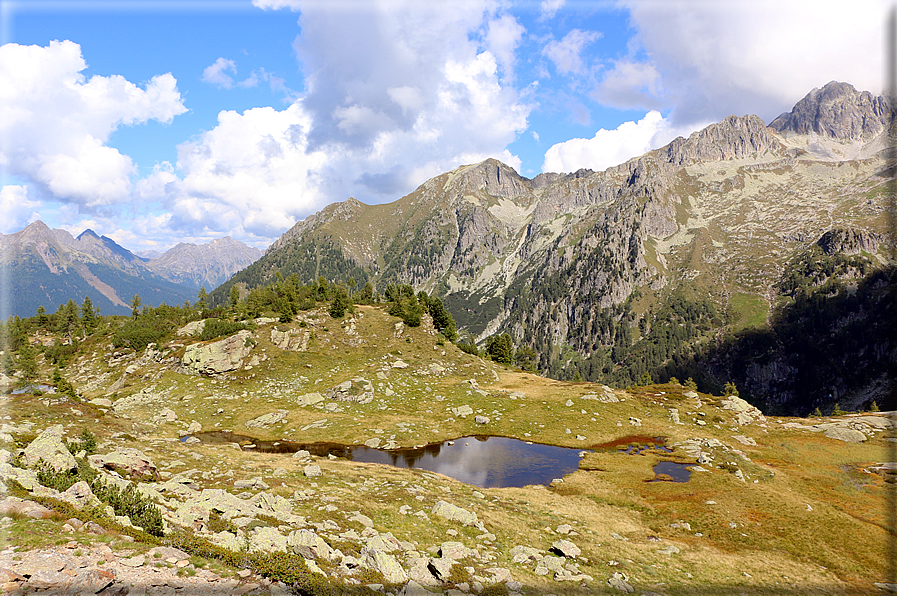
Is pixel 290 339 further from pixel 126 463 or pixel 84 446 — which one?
pixel 126 463

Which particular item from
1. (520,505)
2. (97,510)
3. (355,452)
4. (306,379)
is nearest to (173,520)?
(97,510)

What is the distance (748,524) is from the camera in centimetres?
3047

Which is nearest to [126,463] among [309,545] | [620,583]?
[309,545]

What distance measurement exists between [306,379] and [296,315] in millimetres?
23446

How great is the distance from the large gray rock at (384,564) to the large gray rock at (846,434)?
75.8 meters

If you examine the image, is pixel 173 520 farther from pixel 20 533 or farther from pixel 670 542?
pixel 670 542

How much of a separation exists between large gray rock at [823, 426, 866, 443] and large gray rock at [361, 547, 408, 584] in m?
75.8

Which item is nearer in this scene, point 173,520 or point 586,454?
point 173,520

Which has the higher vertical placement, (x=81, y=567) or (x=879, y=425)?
(x=81, y=567)

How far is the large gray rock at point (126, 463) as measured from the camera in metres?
23.5

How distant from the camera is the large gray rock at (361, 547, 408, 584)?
17.1 meters

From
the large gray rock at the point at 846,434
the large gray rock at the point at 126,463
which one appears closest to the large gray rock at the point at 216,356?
the large gray rock at the point at 126,463

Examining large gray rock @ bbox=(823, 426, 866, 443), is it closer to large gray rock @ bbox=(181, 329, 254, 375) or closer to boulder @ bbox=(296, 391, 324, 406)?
boulder @ bbox=(296, 391, 324, 406)

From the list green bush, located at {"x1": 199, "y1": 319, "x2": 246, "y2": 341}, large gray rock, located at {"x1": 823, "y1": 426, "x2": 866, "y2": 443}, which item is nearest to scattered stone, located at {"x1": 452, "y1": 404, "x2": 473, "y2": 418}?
green bush, located at {"x1": 199, "y1": 319, "x2": 246, "y2": 341}
